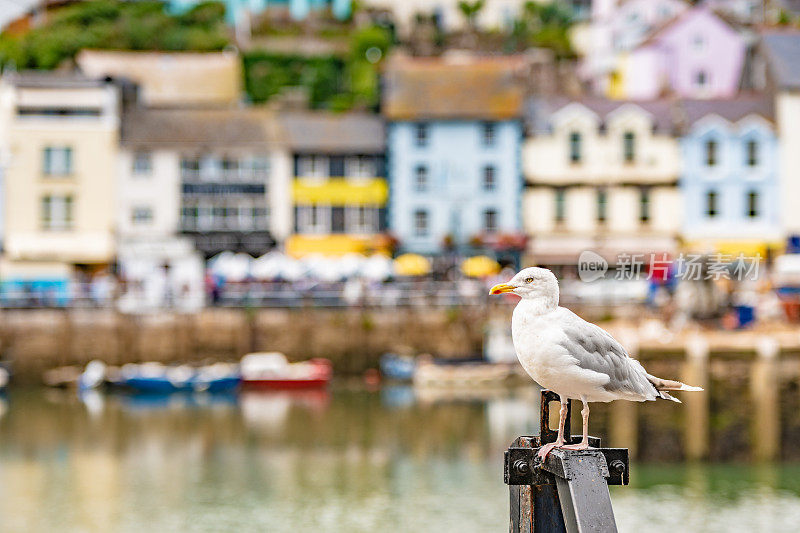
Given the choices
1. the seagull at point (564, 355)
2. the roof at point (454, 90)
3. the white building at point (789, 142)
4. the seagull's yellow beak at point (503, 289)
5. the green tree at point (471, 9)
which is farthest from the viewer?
the green tree at point (471, 9)

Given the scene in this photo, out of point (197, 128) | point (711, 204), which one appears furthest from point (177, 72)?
point (711, 204)

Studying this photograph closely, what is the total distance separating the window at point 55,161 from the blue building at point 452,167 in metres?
14.0

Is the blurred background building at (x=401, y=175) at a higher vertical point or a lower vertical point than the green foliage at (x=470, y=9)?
lower

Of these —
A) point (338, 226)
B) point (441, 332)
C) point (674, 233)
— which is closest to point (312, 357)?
point (441, 332)

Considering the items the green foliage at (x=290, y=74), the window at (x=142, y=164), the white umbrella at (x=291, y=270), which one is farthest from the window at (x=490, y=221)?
the green foliage at (x=290, y=74)

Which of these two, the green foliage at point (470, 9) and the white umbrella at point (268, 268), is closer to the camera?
the white umbrella at point (268, 268)

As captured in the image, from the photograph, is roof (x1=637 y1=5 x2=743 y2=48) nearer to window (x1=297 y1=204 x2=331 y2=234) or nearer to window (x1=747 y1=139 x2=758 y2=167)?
window (x1=747 y1=139 x2=758 y2=167)

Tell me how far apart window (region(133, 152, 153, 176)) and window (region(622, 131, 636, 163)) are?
20.6 metres

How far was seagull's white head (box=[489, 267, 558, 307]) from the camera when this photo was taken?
5.73m

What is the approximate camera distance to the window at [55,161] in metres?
57.8

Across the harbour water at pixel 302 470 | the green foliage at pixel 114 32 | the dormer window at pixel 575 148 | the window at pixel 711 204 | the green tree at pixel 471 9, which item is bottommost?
the harbour water at pixel 302 470

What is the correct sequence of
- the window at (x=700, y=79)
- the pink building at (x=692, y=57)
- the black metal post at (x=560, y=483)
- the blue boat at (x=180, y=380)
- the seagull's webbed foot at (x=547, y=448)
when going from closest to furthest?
1. the black metal post at (x=560, y=483)
2. the seagull's webbed foot at (x=547, y=448)
3. the blue boat at (x=180, y=380)
4. the pink building at (x=692, y=57)
5. the window at (x=700, y=79)

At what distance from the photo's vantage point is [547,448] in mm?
5555

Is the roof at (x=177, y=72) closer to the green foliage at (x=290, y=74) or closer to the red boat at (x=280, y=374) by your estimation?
the green foliage at (x=290, y=74)
